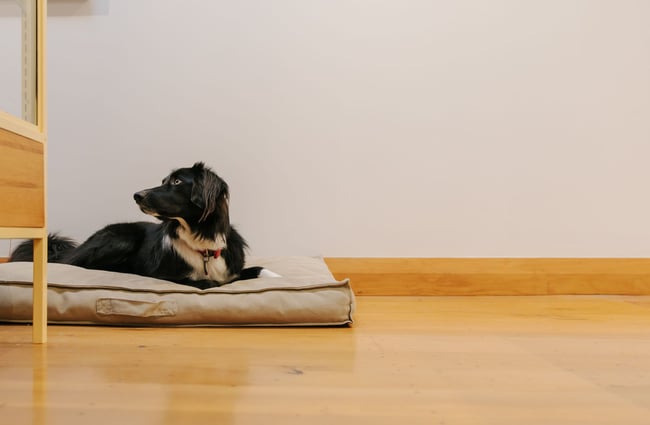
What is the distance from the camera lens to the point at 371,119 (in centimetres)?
272

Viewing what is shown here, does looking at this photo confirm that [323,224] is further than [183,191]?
Yes

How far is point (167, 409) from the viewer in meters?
0.96

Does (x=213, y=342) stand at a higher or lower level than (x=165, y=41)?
lower

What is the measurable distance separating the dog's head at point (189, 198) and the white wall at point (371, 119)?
0.62 meters

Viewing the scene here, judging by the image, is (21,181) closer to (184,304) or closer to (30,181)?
(30,181)

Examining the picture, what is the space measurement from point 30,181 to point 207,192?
68cm

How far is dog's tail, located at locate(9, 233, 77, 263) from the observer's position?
7.81 ft

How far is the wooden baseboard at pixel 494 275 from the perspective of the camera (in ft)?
8.87

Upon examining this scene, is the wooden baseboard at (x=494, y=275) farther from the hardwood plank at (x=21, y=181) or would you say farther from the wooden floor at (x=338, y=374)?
the hardwood plank at (x=21, y=181)

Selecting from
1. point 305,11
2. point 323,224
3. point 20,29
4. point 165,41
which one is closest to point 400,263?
point 323,224

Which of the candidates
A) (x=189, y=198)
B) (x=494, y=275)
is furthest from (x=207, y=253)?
Answer: (x=494, y=275)

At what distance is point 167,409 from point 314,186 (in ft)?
6.04

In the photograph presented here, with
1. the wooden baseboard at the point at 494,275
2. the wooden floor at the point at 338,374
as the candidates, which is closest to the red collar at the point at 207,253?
the wooden floor at the point at 338,374

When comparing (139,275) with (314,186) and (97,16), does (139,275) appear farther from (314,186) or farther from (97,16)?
(97,16)
